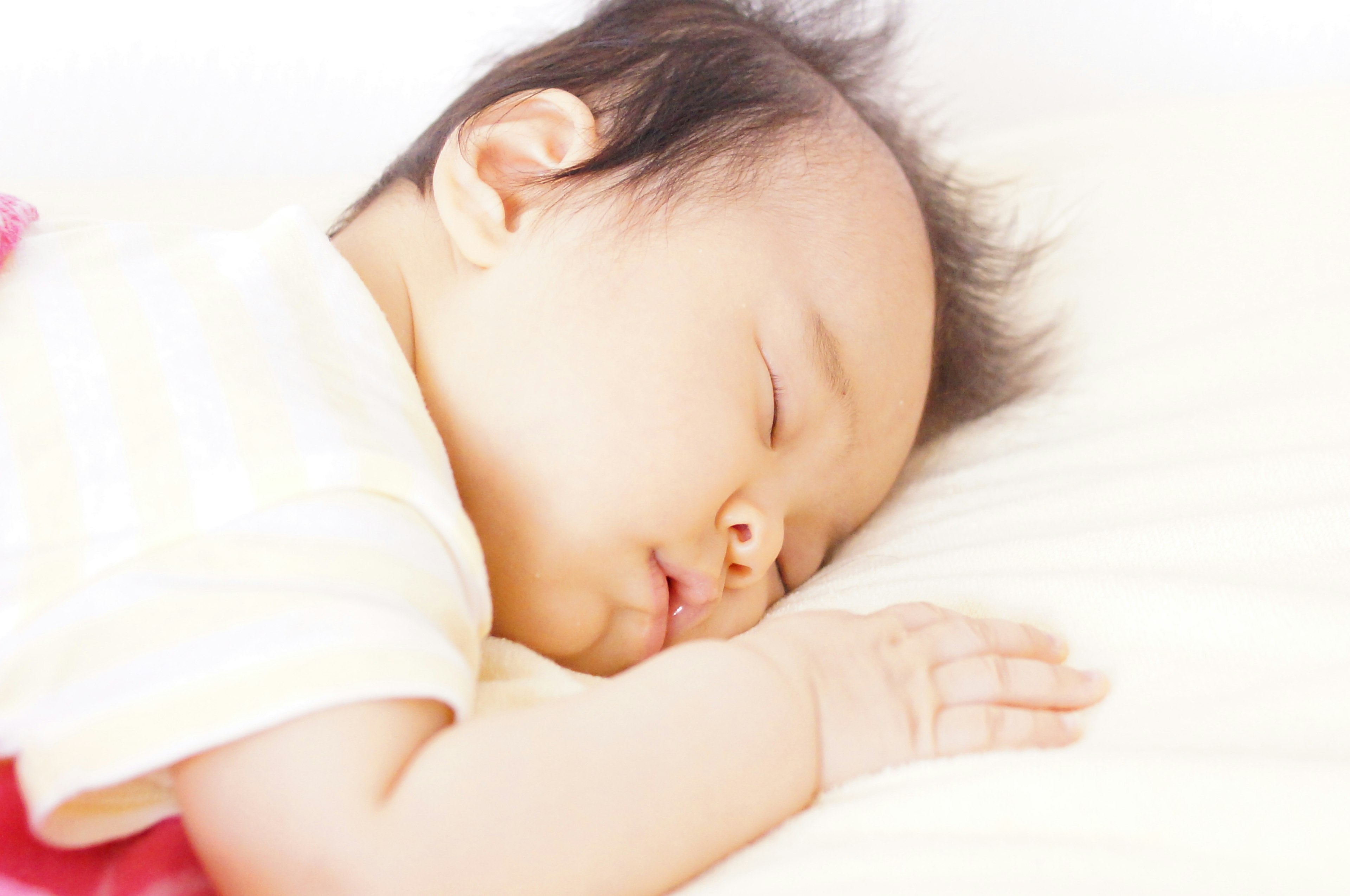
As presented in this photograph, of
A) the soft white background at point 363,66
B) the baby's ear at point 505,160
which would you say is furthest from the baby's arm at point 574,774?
the soft white background at point 363,66

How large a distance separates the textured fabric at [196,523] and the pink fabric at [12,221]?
0.04ft

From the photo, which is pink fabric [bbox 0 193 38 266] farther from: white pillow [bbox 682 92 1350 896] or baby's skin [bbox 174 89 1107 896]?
white pillow [bbox 682 92 1350 896]

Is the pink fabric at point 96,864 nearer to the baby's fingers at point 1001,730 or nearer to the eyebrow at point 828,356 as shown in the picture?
the baby's fingers at point 1001,730

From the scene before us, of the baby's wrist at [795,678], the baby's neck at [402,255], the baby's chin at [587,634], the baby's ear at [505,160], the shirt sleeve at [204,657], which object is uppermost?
the baby's ear at [505,160]

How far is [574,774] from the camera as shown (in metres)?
0.65

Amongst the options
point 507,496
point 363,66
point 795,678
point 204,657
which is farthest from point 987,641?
point 363,66

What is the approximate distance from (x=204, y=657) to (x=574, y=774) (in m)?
0.21

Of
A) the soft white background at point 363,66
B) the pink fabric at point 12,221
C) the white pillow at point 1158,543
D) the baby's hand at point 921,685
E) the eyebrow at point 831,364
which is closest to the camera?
the white pillow at point 1158,543

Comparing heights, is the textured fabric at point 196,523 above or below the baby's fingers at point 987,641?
above

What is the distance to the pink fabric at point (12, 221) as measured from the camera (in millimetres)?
871

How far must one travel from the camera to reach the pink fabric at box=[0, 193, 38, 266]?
87 cm

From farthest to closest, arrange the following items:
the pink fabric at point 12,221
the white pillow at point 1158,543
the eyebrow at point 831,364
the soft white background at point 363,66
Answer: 1. the soft white background at point 363,66
2. the eyebrow at point 831,364
3. the pink fabric at point 12,221
4. the white pillow at point 1158,543

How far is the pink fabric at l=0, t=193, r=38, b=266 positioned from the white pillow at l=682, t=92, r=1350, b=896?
66 cm

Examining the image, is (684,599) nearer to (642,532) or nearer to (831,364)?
(642,532)
